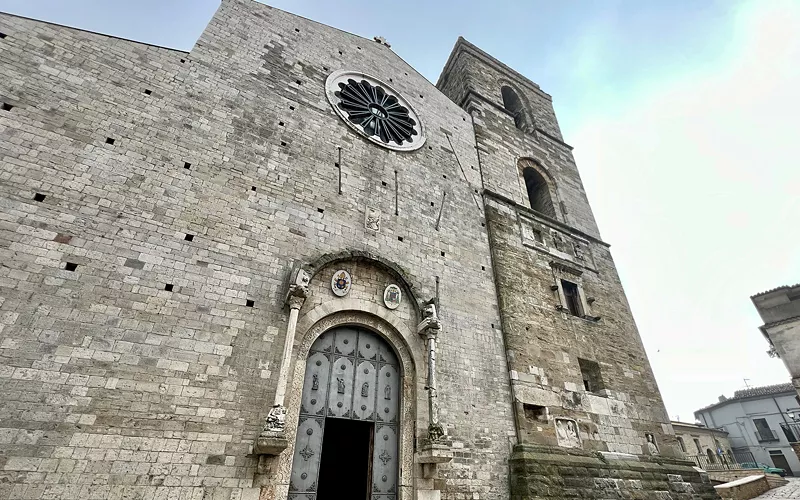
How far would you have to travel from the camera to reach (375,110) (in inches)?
401

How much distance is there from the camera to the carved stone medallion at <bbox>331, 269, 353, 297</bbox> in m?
6.57

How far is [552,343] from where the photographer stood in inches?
333

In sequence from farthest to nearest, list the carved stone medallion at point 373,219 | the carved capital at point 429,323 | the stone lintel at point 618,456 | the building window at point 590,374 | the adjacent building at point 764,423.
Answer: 1. the adjacent building at point 764,423
2. the building window at point 590,374
3. the carved stone medallion at point 373,219
4. the stone lintel at point 618,456
5. the carved capital at point 429,323

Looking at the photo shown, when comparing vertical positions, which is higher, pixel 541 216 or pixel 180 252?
pixel 541 216

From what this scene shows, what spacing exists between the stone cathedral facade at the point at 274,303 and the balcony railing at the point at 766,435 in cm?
2758

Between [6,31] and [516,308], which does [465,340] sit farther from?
[6,31]

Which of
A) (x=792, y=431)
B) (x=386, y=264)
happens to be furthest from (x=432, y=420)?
(x=792, y=431)

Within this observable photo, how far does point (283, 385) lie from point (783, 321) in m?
15.1

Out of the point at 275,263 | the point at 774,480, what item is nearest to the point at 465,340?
the point at 275,263

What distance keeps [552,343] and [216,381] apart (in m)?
6.83

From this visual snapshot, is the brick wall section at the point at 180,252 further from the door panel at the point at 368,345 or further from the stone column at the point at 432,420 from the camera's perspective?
the door panel at the point at 368,345

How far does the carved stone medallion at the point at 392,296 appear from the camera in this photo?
22.9ft

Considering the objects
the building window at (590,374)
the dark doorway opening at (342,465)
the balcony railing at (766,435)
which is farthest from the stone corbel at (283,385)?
the balcony railing at (766,435)

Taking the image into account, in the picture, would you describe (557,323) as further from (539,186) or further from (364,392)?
(539,186)
